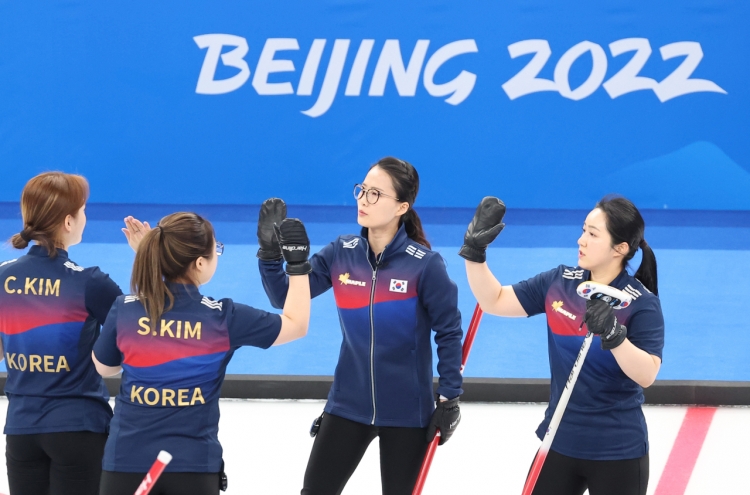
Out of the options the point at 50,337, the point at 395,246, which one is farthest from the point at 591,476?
the point at 50,337

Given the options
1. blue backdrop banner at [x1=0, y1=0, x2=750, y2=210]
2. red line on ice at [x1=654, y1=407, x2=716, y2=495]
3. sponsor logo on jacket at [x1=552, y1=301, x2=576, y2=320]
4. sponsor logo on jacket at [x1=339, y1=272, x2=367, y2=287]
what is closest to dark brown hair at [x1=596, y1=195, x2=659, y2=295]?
sponsor logo on jacket at [x1=552, y1=301, x2=576, y2=320]

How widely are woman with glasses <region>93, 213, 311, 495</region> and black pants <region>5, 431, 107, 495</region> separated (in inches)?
14.1

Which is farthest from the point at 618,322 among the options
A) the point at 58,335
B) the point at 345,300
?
the point at 58,335

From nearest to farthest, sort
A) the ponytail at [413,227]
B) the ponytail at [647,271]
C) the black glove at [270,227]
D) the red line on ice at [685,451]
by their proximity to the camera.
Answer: the ponytail at [647,271] → the black glove at [270,227] → the ponytail at [413,227] → the red line on ice at [685,451]

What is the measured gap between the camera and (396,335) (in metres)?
3.78

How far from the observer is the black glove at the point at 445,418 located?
12.2 ft

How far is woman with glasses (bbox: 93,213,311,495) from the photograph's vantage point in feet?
9.93

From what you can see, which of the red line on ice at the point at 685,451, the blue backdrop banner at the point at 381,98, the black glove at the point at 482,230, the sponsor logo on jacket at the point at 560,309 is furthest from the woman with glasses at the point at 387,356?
the blue backdrop banner at the point at 381,98

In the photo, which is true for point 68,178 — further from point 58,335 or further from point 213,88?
point 213,88

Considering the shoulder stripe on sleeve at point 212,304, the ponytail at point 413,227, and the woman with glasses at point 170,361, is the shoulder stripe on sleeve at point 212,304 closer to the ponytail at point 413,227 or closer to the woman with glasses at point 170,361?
the woman with glasses at point 170,361

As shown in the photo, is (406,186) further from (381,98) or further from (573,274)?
(381,98)

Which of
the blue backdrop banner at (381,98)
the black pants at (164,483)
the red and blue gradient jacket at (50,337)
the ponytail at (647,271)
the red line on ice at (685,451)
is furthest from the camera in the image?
the blue backdrop banner at (381,98)

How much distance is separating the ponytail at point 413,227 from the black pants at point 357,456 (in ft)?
2.57

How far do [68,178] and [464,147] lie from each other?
29.1 feet
